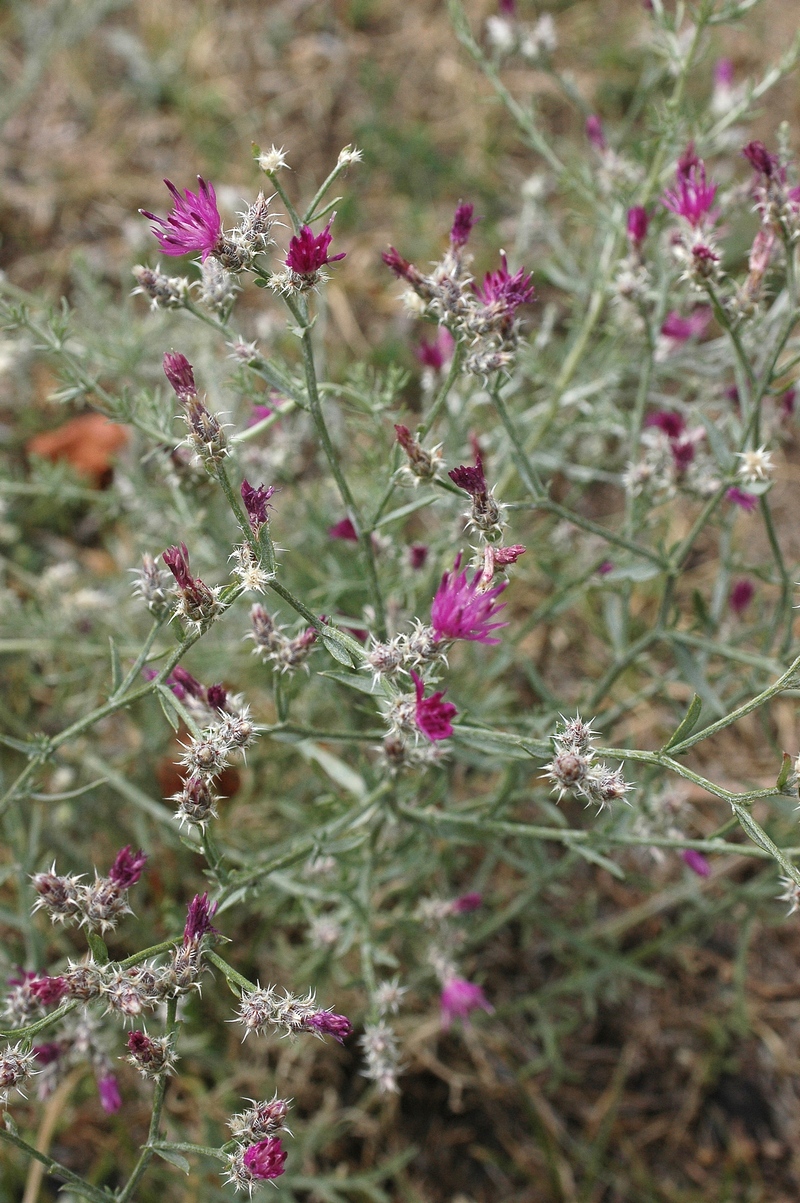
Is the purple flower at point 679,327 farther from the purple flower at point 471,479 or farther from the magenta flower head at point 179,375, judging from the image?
the magenta flower head at point 179,375

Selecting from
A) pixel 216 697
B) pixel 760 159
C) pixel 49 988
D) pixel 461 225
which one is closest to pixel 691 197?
pixel 760 159

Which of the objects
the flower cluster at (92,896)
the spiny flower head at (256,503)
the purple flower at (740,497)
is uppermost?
the purple flower at (740,497)

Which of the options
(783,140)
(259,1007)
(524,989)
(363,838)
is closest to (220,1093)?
(524,989)

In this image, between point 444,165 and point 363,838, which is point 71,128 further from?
point 363,838

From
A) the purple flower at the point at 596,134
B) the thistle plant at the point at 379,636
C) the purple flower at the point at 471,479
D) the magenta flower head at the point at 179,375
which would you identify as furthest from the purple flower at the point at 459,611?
the purple flower at the point at 596,134

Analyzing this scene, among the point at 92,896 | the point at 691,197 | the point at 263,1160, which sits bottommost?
the point at 263,1160

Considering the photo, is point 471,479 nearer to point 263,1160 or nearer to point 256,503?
point 256,503

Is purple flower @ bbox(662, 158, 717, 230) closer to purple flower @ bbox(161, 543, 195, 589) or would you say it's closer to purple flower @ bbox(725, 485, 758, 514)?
purple flower @ bbox(725, 485, 758, 514)
